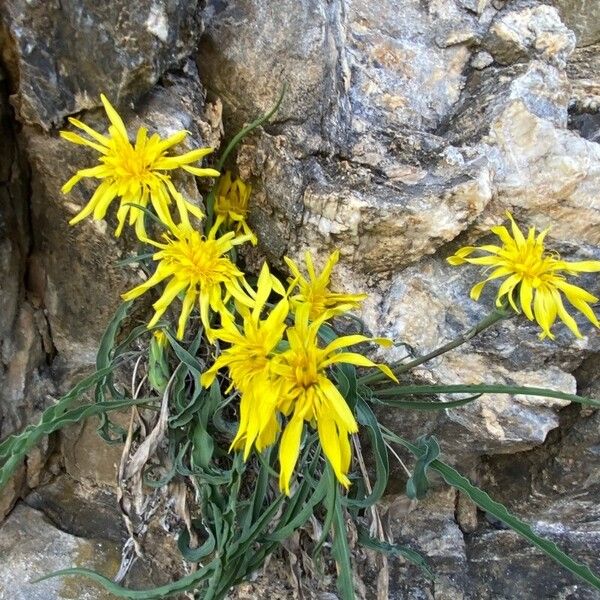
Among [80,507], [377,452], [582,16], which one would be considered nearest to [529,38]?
[582,16]

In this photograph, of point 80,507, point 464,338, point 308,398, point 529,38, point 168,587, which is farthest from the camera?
point 80,507

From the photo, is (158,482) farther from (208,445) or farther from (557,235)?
(557,235)

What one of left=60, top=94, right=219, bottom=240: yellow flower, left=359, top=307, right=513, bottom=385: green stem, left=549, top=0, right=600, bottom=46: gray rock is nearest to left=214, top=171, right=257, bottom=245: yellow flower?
left=60, top=94, right=219, bottom=240: yellow flower

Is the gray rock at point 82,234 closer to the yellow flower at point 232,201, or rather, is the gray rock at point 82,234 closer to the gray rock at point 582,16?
the yellow flower at point 232,201

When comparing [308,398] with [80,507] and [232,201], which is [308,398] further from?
[80,507]

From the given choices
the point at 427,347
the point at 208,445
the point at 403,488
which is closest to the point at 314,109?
the point at 427,347

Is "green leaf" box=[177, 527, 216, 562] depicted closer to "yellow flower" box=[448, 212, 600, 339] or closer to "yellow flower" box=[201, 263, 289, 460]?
"yellow flower" box=[201, 263, 289, 460]

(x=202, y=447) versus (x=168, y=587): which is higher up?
(x=202, y=447)

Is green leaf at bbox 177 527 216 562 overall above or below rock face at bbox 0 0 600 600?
below
